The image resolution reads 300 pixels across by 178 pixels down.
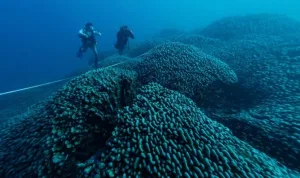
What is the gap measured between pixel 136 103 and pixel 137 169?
1.61m

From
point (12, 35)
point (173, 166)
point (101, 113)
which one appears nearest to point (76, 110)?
point (101, 113)

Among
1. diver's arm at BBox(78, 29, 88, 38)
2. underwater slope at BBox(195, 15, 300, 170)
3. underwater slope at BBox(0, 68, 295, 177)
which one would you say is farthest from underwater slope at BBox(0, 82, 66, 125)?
underwater slope at BBox(195, 15, 300, 170)

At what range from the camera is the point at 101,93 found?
3967mm

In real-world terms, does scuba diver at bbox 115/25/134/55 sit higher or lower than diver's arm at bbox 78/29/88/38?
lower

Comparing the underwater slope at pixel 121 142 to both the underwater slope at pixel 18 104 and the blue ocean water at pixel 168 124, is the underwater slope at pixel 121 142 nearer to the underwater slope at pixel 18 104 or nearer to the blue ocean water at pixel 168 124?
the blue ocean water at pixel 168 124

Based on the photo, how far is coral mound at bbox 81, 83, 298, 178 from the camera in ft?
7.94

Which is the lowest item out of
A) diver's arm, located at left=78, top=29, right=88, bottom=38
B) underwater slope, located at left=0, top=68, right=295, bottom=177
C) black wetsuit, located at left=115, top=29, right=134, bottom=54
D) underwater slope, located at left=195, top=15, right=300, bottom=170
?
underwater slope, located at left=195, top=15, right=300, bottom=170

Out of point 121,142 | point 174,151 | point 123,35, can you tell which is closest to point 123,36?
point 123,35

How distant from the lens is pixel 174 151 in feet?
8.54

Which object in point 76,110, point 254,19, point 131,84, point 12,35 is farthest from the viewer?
point 12,35

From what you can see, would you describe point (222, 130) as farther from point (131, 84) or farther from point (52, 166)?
point (52, 166)

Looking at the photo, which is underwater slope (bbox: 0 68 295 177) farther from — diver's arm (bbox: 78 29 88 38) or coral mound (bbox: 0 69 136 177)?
diver's arm (bbox: 78 29 88 38)

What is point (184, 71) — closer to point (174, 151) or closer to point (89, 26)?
point (174, 151)

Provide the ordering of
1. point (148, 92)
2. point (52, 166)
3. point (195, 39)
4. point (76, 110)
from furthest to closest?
point (195, 39)
point (148, 92)
point (76, 110)
point (52, 166)
